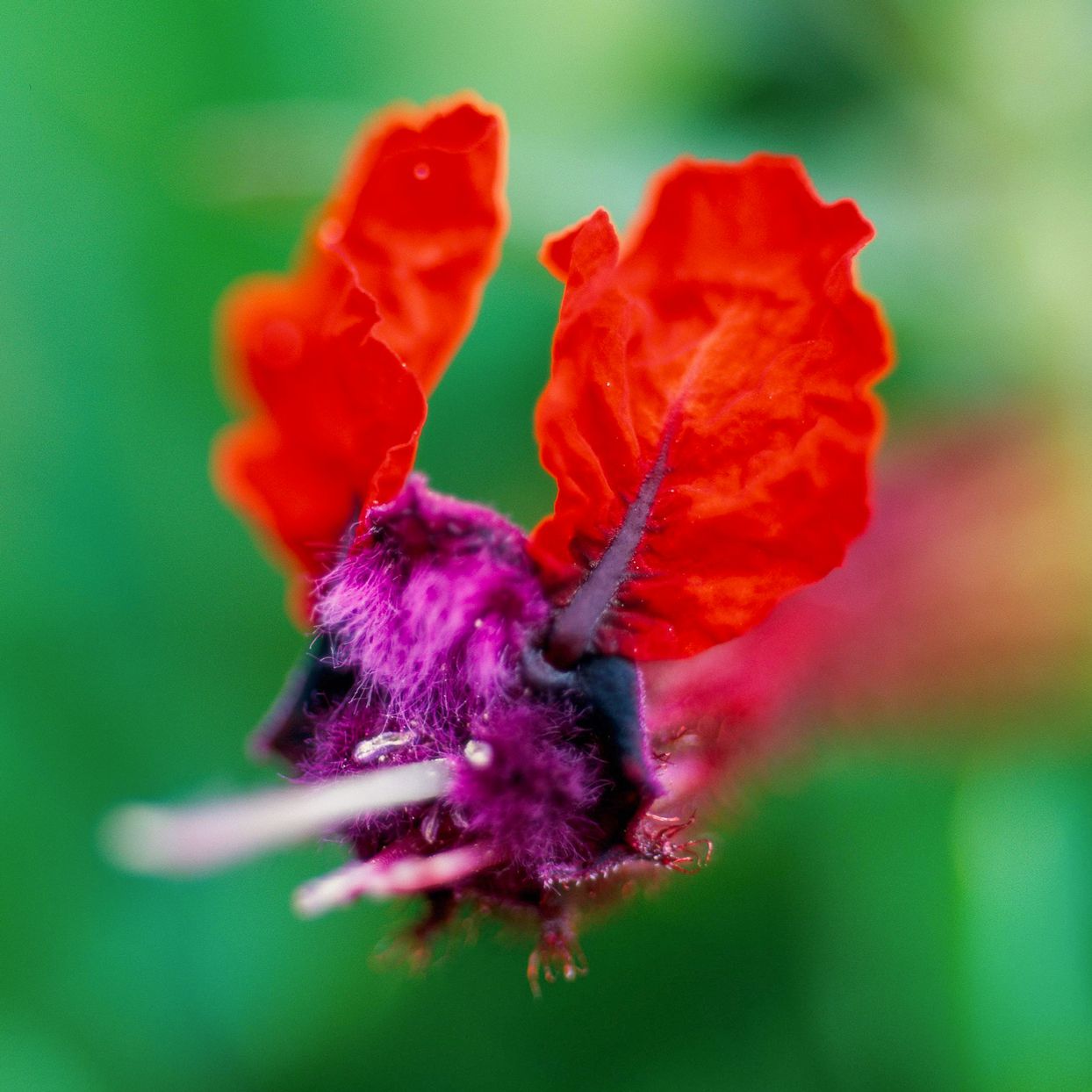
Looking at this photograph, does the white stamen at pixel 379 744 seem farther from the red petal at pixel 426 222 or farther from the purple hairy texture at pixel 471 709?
the red petal at pixel 426 222

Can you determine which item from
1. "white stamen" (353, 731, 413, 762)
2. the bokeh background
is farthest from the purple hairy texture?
the bokeh background

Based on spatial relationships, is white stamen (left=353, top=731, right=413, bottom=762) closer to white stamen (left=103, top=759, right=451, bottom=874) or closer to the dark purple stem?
white stamen (left=103, top=759, right=451, bottom=874)

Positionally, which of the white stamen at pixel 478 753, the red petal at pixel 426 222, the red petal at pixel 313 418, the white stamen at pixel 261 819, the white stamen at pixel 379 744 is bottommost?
the white stamen at pixel 261 819

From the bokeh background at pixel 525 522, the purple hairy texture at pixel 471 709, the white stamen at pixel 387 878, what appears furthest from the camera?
the bokeh background at pixel 525 522

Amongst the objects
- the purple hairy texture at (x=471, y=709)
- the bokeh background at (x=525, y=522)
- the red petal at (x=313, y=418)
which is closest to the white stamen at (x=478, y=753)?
the purple hairy texture at (x=471, y=709)

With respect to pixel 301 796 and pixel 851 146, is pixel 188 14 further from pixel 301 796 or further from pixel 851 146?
pixel 301 796

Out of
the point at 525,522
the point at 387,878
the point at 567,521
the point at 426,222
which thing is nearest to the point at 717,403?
the point at 567,521

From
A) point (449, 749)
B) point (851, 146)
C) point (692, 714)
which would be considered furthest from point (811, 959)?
point (851, 146)
